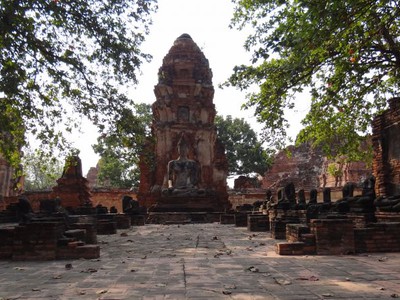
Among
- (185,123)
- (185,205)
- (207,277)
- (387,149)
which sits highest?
(185,123)

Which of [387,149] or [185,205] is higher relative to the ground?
[387,149]

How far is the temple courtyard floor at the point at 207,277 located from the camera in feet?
13.1

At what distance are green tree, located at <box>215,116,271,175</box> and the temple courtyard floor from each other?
3631cm

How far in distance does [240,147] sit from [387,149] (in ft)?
97.0

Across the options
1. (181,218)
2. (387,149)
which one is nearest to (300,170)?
(181,218)

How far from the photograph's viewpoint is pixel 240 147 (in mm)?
43531

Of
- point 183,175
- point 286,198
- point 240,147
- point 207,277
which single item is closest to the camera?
point 207,277

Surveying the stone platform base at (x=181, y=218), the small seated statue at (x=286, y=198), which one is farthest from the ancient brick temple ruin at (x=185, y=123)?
the small seated statue at (x=286, y=198)

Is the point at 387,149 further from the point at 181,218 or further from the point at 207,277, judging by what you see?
the point at 207,277

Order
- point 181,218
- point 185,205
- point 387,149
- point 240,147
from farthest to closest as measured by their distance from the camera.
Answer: point 240,147
point 185,205
point 181,218
point 387,149

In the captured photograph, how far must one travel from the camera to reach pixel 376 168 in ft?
47.8

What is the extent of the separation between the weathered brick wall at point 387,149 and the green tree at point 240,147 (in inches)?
1096

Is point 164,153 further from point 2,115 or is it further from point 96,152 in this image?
point 2,115

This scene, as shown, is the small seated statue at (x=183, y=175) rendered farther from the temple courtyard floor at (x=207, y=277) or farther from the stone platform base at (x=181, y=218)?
the temple courtyard floor at (x=207, y=277)
